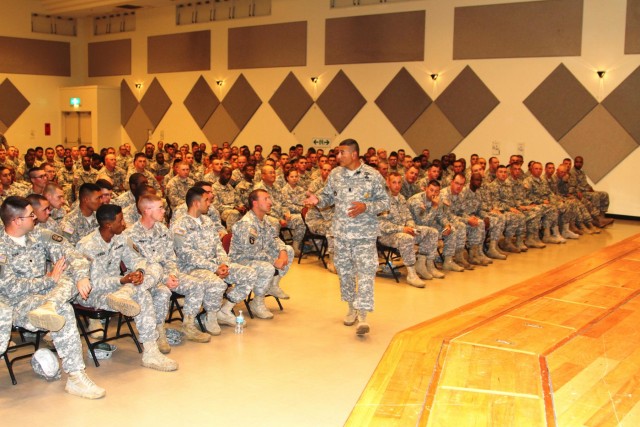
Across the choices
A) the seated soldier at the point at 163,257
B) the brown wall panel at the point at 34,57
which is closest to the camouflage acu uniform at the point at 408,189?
the seated soldier at the point at 163,257

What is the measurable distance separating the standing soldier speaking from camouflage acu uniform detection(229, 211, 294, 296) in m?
0.65

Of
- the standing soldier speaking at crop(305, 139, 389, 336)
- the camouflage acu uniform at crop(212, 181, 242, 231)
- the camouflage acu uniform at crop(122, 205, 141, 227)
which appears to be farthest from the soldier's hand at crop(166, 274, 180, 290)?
the camouflage acu uniform at crop(212, 181, 242, 231)

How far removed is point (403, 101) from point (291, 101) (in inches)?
136

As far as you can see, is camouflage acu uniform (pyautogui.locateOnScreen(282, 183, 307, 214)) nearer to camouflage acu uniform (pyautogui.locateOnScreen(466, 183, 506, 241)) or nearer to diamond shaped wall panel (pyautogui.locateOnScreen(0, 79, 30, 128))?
camouflage acu uniform (pyautogui.locateOnScreen(466, 183, 506, 241))

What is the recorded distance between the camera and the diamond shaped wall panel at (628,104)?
1320 centimetres

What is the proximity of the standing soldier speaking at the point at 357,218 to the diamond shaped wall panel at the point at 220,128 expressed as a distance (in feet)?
44.8

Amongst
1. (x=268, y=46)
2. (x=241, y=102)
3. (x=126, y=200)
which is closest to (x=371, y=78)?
(x=268, y=46)

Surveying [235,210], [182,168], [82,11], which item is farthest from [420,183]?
[82,11]

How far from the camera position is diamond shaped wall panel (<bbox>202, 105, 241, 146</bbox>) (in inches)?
766

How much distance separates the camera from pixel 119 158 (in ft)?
44.4

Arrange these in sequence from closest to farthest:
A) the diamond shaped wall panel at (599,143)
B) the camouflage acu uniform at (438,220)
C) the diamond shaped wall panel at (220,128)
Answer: the camouflage acu uniform at (438,220) < the diamond shaped wall panel at (599,143) < the diamond shaped wall panel at (220,128)

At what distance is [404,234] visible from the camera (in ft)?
25.9

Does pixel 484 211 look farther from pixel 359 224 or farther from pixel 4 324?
pixel 4 324

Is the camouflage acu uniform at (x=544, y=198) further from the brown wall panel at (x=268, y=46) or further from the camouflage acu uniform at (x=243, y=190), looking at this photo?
the brown wall panel at (x=268, y=46)
